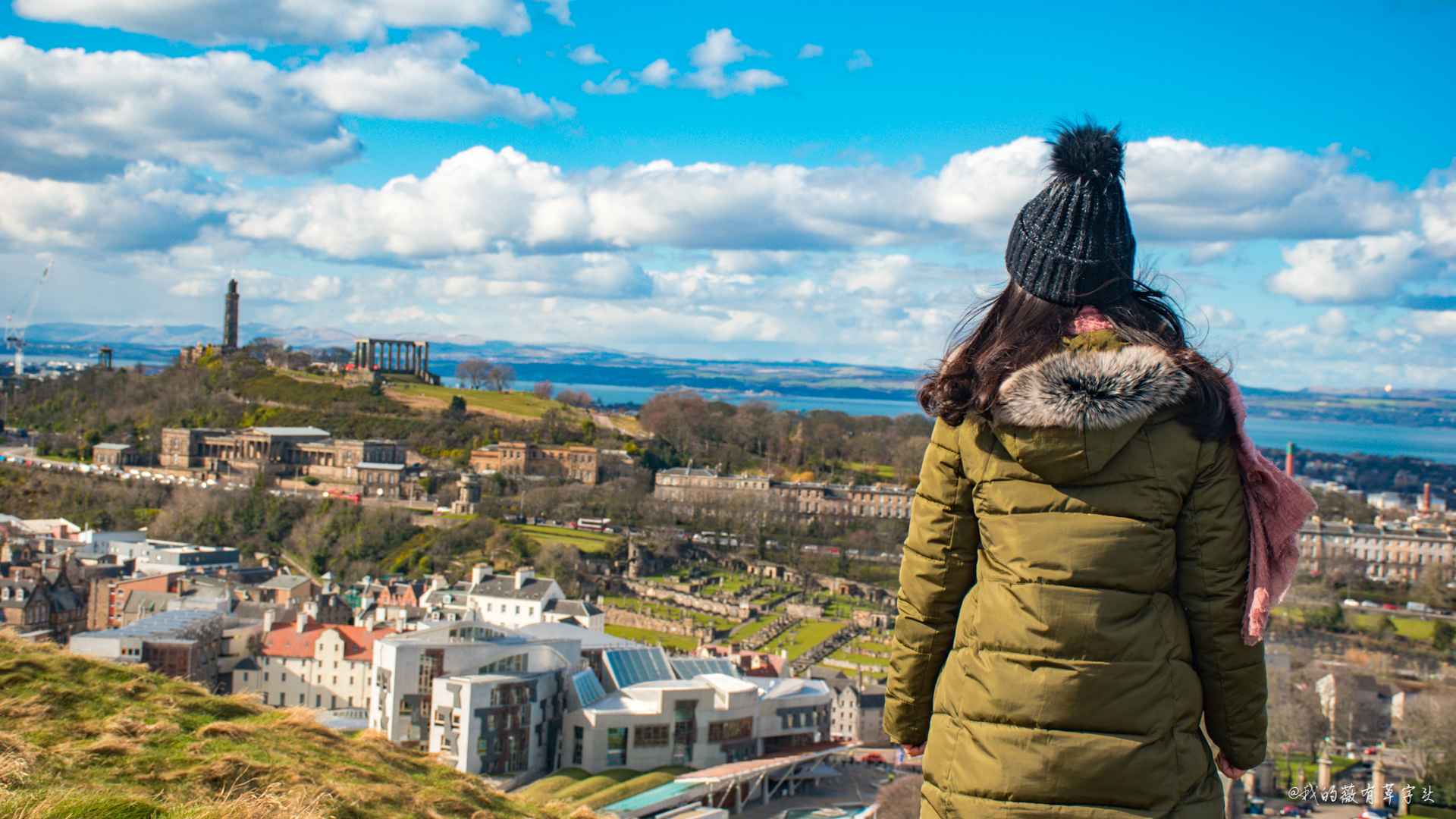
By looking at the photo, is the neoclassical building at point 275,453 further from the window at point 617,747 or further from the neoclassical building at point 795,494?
the window at point 617,747

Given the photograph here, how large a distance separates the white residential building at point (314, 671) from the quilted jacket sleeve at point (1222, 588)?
74.5ft

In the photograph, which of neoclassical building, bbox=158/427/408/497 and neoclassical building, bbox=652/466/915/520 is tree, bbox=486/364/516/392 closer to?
neoclassical building, bbox=158/427/408/497

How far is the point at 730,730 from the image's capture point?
60.4 feet

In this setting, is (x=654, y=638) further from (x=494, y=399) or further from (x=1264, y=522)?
(x=494, y=399)

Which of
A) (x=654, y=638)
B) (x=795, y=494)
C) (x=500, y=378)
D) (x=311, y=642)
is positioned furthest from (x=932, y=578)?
(x=500, y=378)

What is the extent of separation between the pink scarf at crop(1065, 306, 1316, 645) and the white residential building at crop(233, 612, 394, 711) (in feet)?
74.8

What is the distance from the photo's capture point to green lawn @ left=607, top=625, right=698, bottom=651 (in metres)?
29.6

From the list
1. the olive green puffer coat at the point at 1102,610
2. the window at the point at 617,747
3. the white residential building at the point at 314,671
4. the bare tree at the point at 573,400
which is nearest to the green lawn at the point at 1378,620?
the window at the point at 617,747

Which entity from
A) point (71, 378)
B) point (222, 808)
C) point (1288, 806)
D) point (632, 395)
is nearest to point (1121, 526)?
point (222, 808)

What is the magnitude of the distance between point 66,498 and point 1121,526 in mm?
56720

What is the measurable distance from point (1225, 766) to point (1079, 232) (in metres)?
1.16

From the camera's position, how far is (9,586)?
26047 millimetres

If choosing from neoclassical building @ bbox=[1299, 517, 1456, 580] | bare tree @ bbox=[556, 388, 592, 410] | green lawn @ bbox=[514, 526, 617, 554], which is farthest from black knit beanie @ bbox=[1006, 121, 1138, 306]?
bare tree @ bbox=[556, 388, 592, 410]

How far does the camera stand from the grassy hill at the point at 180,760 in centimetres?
399
